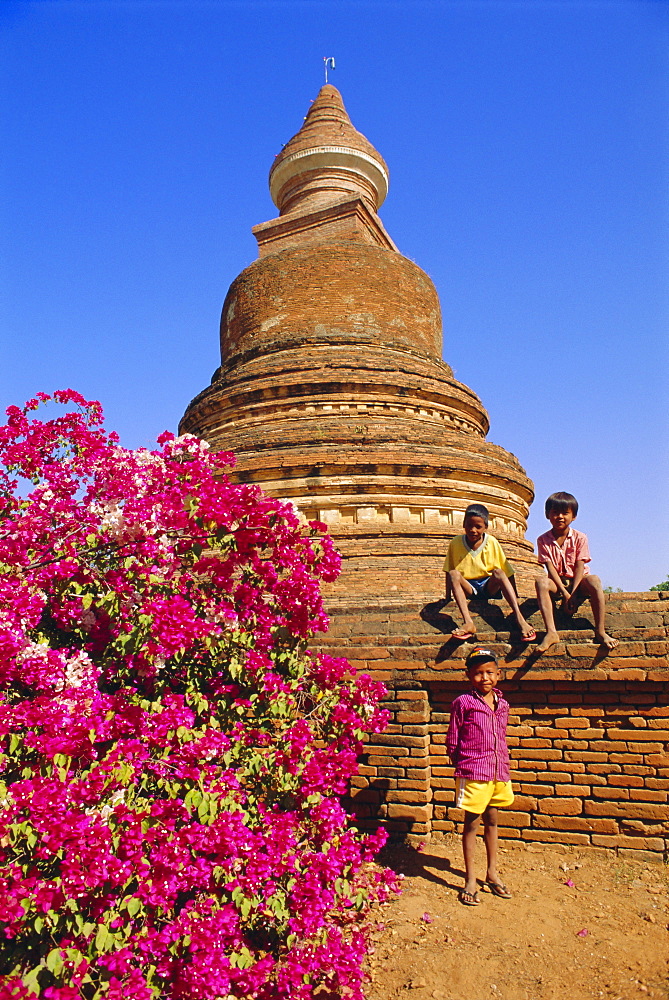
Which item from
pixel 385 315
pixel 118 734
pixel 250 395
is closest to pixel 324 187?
pixel 385 315

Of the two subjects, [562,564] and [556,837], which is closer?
[556,837]

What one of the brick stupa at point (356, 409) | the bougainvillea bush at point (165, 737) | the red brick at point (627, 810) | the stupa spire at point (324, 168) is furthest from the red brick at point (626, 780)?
the stupa spire at point (324, 168)

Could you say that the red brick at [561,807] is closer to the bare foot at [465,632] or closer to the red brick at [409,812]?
the red brick at [409,812]

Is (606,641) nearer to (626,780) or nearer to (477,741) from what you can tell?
(626,780)

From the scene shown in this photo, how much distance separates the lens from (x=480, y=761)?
4.48 meters

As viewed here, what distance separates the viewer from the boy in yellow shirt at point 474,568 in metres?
5.56

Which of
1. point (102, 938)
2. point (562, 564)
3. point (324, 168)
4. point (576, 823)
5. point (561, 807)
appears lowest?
point (576, 823)

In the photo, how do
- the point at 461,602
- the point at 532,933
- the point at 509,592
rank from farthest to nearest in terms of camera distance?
the point at 461,602 → the point at 509,592 → the point at 532,933

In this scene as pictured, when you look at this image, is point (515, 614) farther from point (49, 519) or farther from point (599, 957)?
point (49, 519)

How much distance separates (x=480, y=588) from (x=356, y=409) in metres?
6.85

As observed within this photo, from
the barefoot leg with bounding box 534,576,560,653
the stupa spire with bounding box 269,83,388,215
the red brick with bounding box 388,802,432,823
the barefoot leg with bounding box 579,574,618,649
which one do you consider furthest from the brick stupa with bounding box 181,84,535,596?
the barefoot leg with bounding box 579,574,618,649

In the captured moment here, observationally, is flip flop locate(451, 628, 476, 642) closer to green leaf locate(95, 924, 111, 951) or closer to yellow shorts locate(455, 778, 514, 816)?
yellow shorts locate(455, 778, 514, 816)

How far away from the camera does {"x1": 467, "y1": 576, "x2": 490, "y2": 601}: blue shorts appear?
5.92 m

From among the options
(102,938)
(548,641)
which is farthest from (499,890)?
(102,938)
